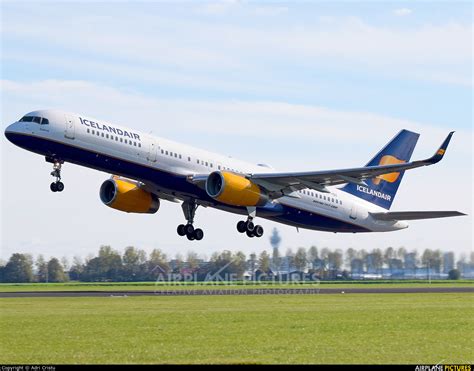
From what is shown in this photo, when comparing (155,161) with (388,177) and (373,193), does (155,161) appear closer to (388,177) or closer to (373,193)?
(373,193)

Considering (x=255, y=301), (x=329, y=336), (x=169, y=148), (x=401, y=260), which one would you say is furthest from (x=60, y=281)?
(x=329, y=336)

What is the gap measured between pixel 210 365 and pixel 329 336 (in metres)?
6.72

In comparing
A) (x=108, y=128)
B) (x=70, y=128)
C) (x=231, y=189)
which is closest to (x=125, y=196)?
(x=231, y=189)

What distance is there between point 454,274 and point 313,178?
41134 millimetres

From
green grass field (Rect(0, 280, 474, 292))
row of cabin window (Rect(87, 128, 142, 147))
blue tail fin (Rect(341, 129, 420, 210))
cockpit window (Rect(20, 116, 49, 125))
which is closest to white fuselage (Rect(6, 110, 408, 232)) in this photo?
row of cabin window (Rect(87, 128, 142, 147))

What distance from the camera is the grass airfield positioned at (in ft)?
70.0

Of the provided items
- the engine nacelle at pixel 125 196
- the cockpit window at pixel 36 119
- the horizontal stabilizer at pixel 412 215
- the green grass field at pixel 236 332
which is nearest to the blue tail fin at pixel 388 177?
the horizontal stabilizer at pixel 412 215

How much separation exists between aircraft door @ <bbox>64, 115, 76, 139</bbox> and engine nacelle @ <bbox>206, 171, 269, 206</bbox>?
326 inches

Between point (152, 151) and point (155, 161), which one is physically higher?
point (152, 151)

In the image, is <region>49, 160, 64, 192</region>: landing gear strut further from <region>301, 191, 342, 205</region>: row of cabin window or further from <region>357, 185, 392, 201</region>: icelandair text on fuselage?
<region>357, 185, 392, 201</region>: icelandair text on fuselage

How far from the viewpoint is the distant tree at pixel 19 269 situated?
82000 mm

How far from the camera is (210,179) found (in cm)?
4662

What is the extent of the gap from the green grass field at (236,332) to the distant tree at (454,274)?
4553 cm

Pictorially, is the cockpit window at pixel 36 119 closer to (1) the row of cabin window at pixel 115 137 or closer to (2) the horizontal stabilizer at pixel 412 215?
(1) the row of cabin window at pixel 115 137
